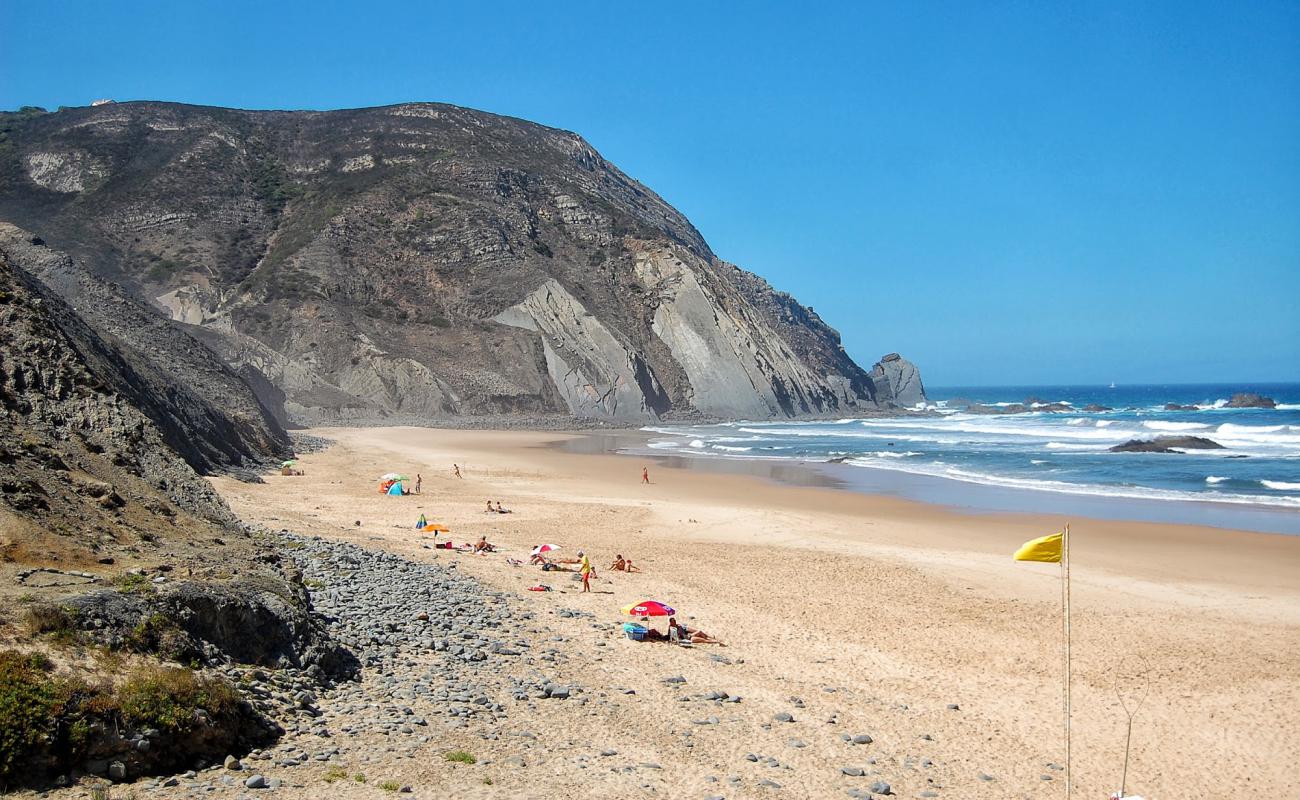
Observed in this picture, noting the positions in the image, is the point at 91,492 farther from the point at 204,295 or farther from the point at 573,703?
the point at 204,295

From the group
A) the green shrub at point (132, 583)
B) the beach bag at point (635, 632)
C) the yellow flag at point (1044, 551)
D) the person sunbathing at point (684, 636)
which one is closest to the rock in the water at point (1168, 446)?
the person sunbathing at point (684, 636)

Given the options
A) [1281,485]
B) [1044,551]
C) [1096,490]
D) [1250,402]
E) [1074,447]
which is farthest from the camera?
[1250,402]

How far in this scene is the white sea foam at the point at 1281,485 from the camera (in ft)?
94.8

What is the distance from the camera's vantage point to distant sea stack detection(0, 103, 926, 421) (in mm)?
67500

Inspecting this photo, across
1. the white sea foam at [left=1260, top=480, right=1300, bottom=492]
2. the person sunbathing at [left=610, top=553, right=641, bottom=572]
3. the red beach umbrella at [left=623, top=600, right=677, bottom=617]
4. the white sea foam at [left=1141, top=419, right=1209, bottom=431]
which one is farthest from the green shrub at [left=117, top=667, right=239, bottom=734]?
the white sea foam at [left=1141, top=419, right=1209, bottom=431]

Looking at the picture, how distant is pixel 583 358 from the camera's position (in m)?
71.0

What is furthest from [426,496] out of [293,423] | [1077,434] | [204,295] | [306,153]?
[306,153]

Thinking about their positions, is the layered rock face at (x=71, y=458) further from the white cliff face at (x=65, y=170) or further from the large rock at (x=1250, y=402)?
the large rock at (x=1250, y=402)

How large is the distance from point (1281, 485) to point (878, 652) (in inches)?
994

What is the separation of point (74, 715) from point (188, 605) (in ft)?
5.07

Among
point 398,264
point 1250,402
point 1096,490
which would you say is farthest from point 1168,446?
point 1250,402

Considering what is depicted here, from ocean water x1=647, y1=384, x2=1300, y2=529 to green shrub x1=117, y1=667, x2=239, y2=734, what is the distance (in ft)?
80.2

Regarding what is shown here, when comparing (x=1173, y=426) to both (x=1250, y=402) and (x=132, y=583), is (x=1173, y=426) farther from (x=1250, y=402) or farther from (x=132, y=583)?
(x=132, y=583)

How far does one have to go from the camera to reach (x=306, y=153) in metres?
94.9
